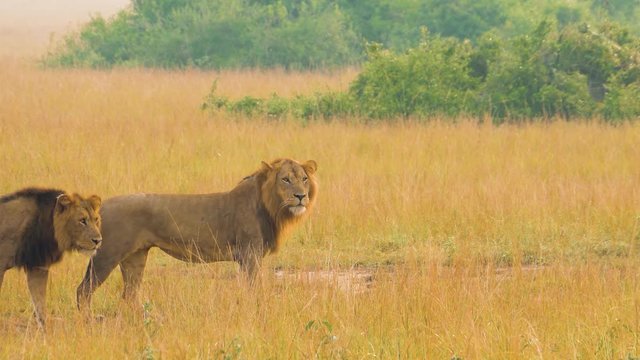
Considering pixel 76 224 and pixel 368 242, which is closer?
pixel 76 224

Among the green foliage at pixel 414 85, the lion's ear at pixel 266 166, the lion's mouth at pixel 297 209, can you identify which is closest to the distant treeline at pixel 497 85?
the green foliage at pixel 414 85

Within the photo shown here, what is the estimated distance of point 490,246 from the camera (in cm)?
858

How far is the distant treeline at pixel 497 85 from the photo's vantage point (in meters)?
15.6

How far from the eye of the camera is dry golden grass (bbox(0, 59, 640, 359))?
18.4ft

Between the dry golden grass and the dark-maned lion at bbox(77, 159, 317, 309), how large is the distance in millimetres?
188

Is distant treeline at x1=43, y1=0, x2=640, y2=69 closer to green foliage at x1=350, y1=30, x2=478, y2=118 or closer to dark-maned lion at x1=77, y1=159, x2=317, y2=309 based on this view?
green foliage at x1=350, y1=30, x2=478, y2=118

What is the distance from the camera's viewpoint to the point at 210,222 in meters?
7.03

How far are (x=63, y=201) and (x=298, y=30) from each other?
65.3 feet

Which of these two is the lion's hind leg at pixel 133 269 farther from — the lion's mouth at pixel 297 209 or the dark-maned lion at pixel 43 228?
the lion's mouth at pixel 297 209

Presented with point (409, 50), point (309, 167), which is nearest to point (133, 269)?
point (309, 167)

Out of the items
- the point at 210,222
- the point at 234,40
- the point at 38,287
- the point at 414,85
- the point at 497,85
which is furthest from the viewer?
the point at 234,40

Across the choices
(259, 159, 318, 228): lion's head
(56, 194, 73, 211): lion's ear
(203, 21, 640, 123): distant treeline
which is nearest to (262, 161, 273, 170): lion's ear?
(259, 159, 318, 228): lion's head

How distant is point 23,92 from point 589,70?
8.97 m

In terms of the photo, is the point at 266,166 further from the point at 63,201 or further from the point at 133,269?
the point at 63,201
